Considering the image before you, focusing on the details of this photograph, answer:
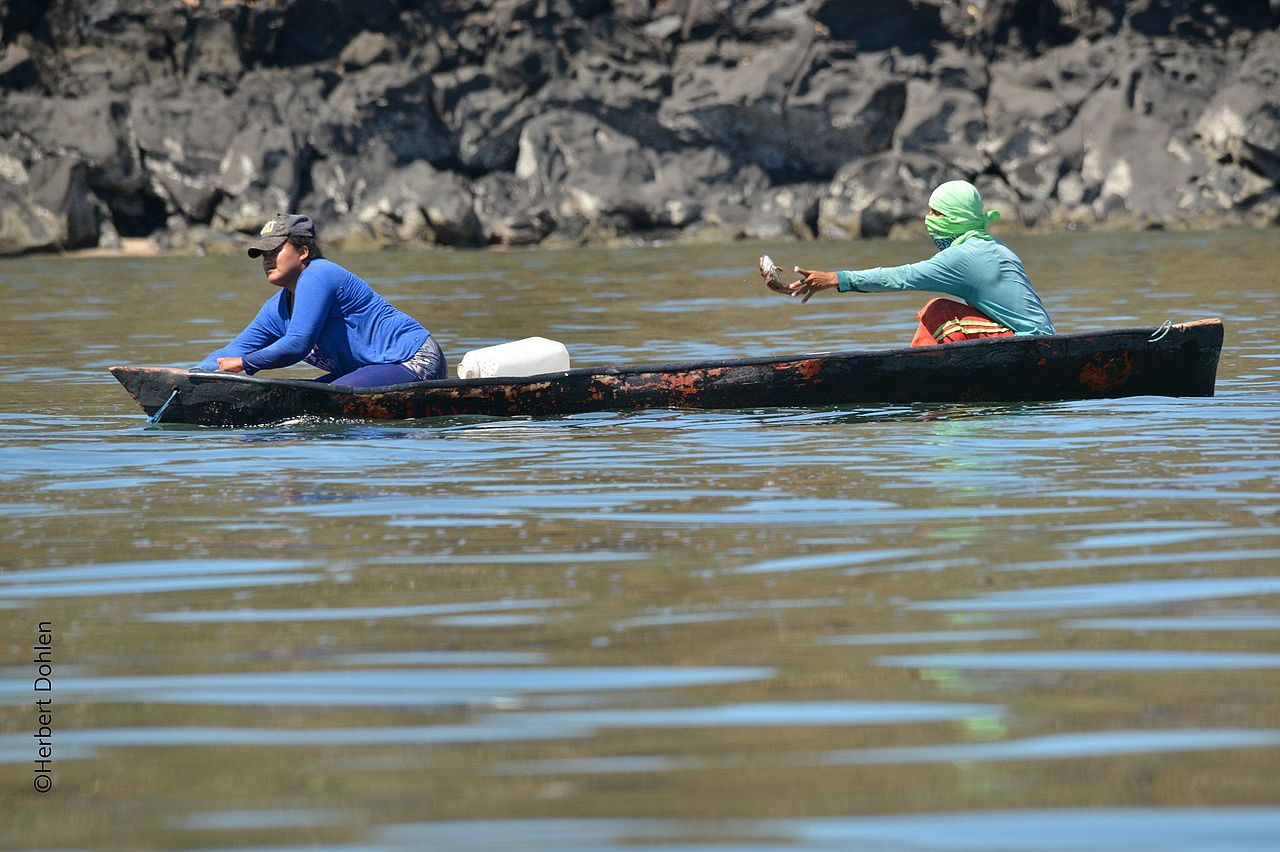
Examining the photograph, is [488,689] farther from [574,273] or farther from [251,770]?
[574,273]

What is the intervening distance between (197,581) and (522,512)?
1548 mm

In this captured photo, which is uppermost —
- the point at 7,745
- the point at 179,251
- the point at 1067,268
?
the point at 7,745

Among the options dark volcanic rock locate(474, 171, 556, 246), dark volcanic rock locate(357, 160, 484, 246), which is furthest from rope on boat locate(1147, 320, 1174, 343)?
dark volcanic rock locate(474, 171, 556, 246)

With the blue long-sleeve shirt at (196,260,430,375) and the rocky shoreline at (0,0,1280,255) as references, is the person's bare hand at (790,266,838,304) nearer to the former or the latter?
the blue long-sleeve shirt at (196,260,430,375)

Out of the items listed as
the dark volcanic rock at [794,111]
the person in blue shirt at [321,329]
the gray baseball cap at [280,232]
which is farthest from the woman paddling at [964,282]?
the dark volcanic rock at [794,111]

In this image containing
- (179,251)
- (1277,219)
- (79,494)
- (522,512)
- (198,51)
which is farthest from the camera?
(198,51)

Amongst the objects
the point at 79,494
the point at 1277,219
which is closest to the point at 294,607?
the point at 79,494

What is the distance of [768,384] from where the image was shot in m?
10.2

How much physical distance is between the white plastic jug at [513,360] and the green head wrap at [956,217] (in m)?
2.24

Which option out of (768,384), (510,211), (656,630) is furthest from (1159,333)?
(510,211)

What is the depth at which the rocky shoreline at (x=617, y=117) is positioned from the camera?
48.2 metres

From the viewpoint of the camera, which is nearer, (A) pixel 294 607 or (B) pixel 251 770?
(B) pixel 251 770

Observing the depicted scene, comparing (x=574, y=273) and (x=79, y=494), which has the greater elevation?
(x=79, y=494)

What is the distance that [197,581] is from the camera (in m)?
5.59
